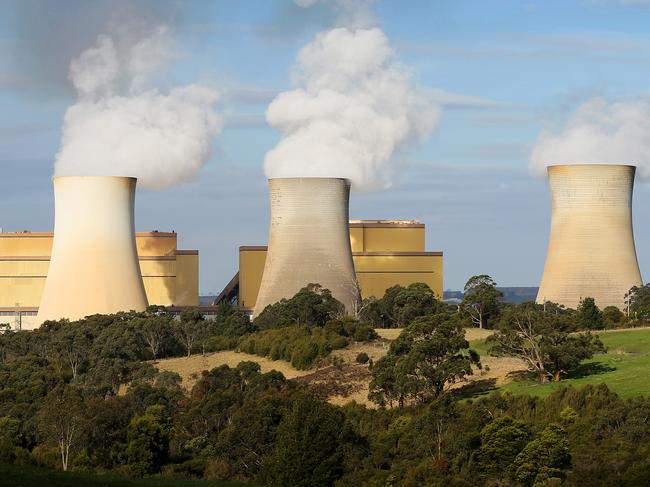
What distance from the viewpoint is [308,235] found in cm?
4059

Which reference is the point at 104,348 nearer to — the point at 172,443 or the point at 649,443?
the point at 172,443

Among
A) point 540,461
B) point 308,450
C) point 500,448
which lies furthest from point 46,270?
point 540,461

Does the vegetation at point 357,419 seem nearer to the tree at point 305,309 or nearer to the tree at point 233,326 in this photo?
the tree at point 305,309

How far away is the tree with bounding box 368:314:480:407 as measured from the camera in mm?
28359

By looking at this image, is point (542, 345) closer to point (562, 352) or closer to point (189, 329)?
point (562, 352)

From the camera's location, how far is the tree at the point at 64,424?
25.5m

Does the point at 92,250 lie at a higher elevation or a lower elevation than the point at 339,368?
higher

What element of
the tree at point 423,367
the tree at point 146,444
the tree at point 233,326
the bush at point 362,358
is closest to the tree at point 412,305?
the tree at point 233,326

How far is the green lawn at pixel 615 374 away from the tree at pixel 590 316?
16.8 feet

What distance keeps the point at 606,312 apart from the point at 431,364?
1238 centimetres

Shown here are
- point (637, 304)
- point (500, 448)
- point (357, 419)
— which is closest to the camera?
point (500, 448)

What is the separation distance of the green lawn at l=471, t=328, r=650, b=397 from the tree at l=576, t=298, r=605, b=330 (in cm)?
512

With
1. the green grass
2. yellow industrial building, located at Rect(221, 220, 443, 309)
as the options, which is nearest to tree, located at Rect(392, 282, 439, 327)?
yellow industrial building, located at Rect(221, 220, 443, 309)

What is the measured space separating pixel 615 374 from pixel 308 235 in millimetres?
13987
